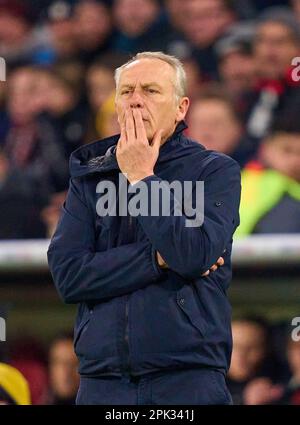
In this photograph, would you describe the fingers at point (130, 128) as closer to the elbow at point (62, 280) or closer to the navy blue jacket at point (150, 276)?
the navy blue jacket at point (150, 276)

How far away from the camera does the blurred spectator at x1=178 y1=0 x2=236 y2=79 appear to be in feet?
15.5

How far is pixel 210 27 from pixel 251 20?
0.19m

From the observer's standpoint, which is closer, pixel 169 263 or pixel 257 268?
pixel 169 263

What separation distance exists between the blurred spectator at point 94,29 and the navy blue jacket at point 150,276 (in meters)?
2.37

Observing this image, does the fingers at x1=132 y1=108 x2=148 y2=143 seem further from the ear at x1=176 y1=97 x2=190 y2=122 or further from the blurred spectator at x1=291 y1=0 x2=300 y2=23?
the blurred spectator at x1=291 y1=0 x2=300 y2=23

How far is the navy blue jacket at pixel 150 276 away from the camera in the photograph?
2.45 m

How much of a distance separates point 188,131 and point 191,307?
85.9 inches

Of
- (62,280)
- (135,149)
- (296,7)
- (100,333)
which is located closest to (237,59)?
(296,7)

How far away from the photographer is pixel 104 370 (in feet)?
8.17

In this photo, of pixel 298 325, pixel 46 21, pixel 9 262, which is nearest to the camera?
pixel 298 325

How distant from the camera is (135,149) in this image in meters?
2.56

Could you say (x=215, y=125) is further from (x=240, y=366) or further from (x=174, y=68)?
(x=174, y=68)
